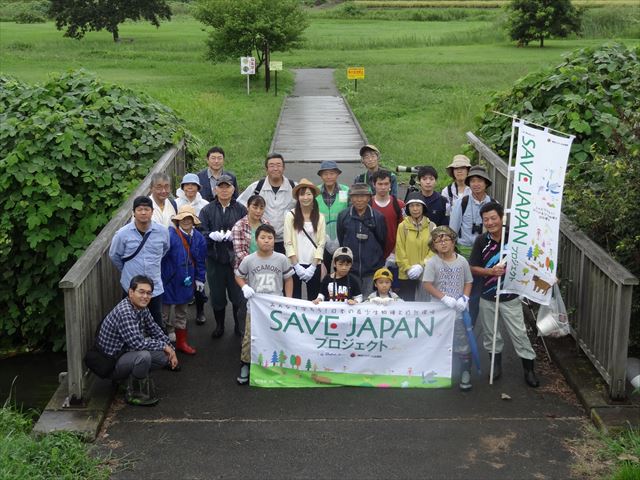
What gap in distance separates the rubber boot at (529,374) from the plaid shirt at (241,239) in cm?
295

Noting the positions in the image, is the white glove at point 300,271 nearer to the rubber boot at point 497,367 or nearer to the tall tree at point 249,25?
the rubber boot at point 497,367

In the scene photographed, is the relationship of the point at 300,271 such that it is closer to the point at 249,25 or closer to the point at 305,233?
the point at 305,233

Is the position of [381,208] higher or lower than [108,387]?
higher

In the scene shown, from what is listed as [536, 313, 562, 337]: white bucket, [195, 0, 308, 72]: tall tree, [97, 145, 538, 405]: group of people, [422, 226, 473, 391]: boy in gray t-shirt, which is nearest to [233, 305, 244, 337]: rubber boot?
[97, 145, 538, 405]: group of people

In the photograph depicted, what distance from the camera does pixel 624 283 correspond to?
7.52 m

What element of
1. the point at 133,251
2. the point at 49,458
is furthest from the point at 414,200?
the point at 49,458

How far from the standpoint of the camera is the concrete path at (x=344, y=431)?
693cm

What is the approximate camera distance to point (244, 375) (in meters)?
8.62

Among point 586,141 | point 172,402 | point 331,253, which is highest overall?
point 586,141

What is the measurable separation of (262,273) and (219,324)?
1.40 metres

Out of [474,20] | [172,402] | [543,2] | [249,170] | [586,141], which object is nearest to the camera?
[172,402]

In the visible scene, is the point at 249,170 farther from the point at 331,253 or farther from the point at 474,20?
the point at 474,20

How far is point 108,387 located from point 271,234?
2092 millimetres

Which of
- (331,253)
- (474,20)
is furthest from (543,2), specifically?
(331,253)
